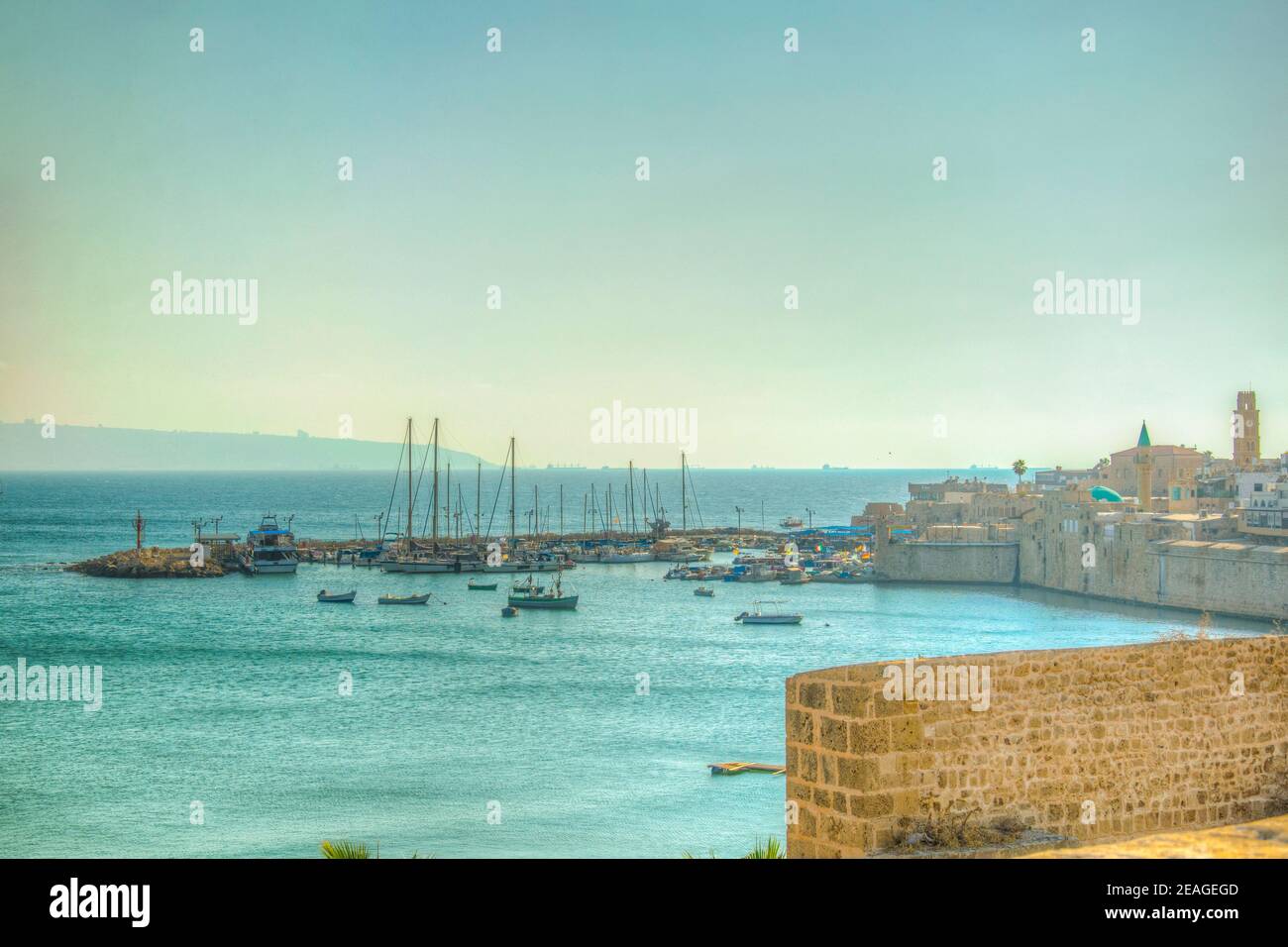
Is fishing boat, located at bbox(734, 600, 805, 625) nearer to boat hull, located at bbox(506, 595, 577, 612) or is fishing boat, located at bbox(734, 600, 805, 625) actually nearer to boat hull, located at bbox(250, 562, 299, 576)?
boat hull, located at bbox(506, 595, 577, 612)

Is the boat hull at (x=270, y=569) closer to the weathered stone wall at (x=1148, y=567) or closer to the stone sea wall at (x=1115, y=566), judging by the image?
the stone sea wall at (x=1115, y=566)

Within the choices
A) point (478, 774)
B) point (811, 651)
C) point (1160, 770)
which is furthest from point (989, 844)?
point (811, 651)

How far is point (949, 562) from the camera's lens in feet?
211

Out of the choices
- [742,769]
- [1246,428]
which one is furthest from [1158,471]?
[742,769]

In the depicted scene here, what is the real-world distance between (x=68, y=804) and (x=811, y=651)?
2674 centimetres

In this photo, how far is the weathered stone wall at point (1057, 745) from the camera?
5797 millimetres

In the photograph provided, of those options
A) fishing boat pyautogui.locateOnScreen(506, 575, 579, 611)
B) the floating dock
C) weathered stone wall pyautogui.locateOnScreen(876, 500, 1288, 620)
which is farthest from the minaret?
the floating dock

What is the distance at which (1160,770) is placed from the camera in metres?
6.74

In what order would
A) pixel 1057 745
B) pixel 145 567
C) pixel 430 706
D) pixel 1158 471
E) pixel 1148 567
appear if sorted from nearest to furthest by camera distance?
1. pixel 1057 745
2. pixel 430 706
3. pixel 1148 567
4. pixel 145 567
5. pixel 1158 471

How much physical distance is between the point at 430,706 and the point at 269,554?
128 ft

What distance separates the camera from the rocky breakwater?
216 feet

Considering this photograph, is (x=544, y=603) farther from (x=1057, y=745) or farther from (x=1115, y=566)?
(x=1057, y=745)

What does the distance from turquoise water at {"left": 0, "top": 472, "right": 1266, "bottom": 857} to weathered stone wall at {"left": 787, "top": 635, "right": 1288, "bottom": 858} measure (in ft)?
42.3

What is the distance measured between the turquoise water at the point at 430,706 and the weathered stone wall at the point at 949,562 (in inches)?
94.7
